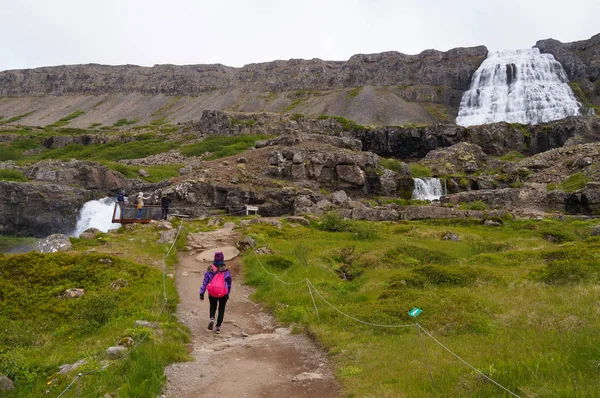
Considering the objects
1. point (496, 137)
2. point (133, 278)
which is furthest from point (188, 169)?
point (496, 137)

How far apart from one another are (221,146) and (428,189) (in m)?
46.3

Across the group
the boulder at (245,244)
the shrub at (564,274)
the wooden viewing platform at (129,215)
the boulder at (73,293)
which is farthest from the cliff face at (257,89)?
the boulder at (73,293)

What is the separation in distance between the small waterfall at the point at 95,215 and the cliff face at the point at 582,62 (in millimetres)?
122050

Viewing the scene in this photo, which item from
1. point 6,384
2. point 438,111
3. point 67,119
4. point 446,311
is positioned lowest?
point 6,384

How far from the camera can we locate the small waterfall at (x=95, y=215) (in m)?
40.8

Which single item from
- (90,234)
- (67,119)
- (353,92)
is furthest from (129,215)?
(67,119)

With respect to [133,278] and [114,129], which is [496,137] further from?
[114,129]

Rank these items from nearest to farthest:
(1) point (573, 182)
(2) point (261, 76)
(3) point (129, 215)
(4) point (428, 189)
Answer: (3) point (129, 215) < (1) point (573, 182) < (4) point (428, 189) < (2) point (261, 76)

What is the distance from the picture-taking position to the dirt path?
26.5 ft

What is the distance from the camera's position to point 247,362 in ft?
31.5

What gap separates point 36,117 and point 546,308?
191 meters

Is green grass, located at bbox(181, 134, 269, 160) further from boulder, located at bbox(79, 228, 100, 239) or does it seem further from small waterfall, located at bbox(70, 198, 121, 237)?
A: boulder, located at bbox(79, 228, 100, 239)

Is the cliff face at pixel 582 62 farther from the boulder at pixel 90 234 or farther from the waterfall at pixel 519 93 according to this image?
the boulder at pixel 90 234

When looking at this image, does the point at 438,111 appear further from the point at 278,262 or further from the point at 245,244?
the point at 278,262
